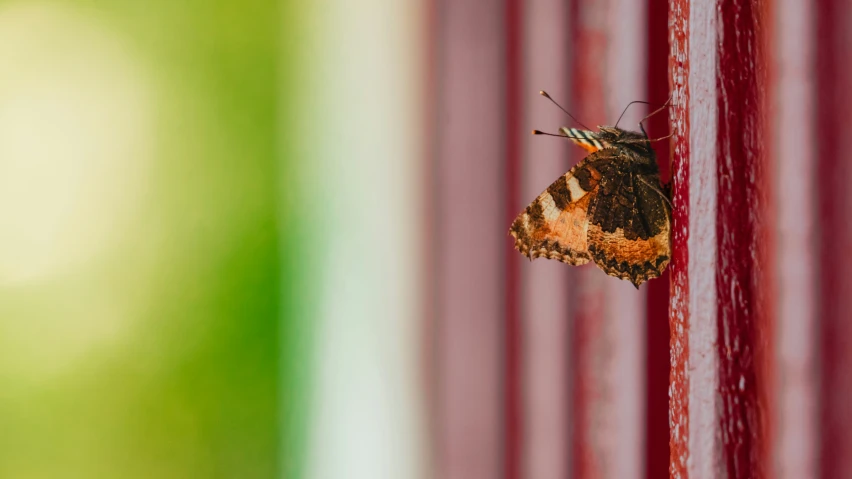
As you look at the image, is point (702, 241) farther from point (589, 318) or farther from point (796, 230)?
point (589, 318)

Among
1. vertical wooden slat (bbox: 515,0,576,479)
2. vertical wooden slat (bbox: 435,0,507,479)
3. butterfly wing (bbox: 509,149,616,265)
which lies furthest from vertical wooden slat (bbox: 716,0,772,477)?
vertical wooden slat (bbox: 435,0,507,479)

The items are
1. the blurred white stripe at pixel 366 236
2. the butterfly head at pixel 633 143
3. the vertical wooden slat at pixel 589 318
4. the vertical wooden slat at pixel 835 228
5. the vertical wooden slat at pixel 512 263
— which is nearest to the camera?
the vertical wooden slat at pixel 835 228

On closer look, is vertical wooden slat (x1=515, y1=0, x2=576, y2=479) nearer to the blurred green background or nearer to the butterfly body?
the butterfly body

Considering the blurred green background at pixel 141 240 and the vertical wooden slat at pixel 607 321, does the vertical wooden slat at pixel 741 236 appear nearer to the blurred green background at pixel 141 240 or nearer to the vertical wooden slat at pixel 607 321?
the vertical wooden slat at pixel 607 321

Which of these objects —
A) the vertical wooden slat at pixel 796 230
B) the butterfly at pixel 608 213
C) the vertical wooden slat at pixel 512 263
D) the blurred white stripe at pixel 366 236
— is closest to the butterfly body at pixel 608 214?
the butterfly at pixel 608 213

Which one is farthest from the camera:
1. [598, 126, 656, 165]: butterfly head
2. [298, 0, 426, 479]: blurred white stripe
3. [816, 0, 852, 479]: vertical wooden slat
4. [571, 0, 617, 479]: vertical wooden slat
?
[298, 0, 426, 479]: blurred white stripe

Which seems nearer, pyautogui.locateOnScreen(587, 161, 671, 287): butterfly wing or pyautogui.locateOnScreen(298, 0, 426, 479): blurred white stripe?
pyautogui.locateOnScreen(587, 161, 671, 287): butterfly wing

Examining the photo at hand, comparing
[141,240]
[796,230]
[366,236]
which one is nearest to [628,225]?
[796,230]

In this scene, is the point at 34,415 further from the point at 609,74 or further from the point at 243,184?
the point at 609,74
